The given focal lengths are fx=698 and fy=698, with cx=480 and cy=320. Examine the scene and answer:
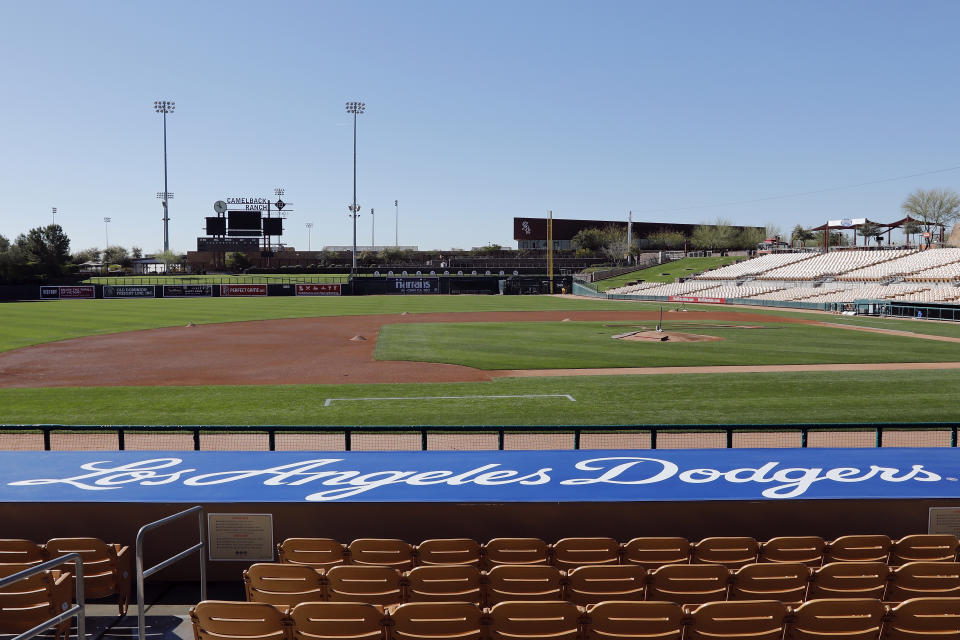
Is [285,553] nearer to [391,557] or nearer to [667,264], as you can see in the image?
[391,557]

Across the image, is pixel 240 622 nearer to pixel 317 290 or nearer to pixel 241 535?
pixel 241 535

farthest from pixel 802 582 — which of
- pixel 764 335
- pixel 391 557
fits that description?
pixel 764 335

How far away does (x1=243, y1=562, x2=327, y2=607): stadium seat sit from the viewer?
6.15 meters

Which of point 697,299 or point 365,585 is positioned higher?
point 697,299

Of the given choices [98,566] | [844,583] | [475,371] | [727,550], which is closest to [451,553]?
[727,550]

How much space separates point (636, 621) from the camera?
5.26 m

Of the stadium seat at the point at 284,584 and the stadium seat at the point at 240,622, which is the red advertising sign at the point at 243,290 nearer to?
the stadium seat at the point at 284,584

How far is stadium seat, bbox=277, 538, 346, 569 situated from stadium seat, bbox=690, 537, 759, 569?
368 cm

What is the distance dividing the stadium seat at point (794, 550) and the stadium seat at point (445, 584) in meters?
3.07

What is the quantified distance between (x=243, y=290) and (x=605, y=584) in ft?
283

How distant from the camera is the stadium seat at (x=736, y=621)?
5.29 metres

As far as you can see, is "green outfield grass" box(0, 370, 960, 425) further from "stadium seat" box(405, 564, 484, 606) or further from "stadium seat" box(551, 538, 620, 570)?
"stadium seat" box(405, 564, 484, 606)

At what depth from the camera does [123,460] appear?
952 centimetres

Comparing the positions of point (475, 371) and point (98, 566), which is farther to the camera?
point (475, 371)
